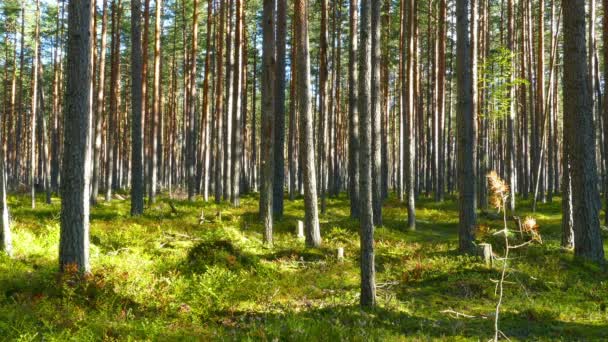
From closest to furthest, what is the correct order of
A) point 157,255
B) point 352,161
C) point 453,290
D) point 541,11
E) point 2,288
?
1. point 2,288
2. point 453,290
3. point 157,255
4. point 352,161
5. point 541,11

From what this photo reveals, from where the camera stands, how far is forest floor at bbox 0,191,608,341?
18.9 feet

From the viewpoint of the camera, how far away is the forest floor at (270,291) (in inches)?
227

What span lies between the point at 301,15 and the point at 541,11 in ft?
A: 54.7

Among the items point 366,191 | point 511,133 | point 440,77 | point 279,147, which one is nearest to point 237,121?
point 279,147

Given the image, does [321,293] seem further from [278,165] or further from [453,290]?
[278,165]

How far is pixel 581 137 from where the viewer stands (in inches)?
415

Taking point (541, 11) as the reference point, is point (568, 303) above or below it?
below

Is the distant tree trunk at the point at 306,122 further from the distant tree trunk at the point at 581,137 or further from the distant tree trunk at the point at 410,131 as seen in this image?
the distant tree trunk at the point at 581,137

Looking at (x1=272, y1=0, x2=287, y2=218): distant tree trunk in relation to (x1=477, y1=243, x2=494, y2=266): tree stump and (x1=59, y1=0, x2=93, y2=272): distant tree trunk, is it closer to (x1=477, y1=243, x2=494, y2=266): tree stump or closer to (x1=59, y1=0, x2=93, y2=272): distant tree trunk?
(x1=477, y1=243, x2=494, y2=266): tree stump

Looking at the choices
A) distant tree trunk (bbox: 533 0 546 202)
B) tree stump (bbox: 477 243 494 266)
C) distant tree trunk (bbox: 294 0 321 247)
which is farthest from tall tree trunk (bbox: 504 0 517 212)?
distant tree trunk (bbox: 294 0 321 247)

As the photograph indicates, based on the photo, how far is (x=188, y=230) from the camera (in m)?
13.2

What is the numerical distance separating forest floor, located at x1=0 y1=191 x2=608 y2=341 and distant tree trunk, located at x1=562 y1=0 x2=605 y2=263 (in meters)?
0.82

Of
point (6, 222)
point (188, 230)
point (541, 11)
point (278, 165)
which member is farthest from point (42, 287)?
point (541, 11)

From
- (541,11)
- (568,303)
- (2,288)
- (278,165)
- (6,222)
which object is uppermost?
(541,11)
